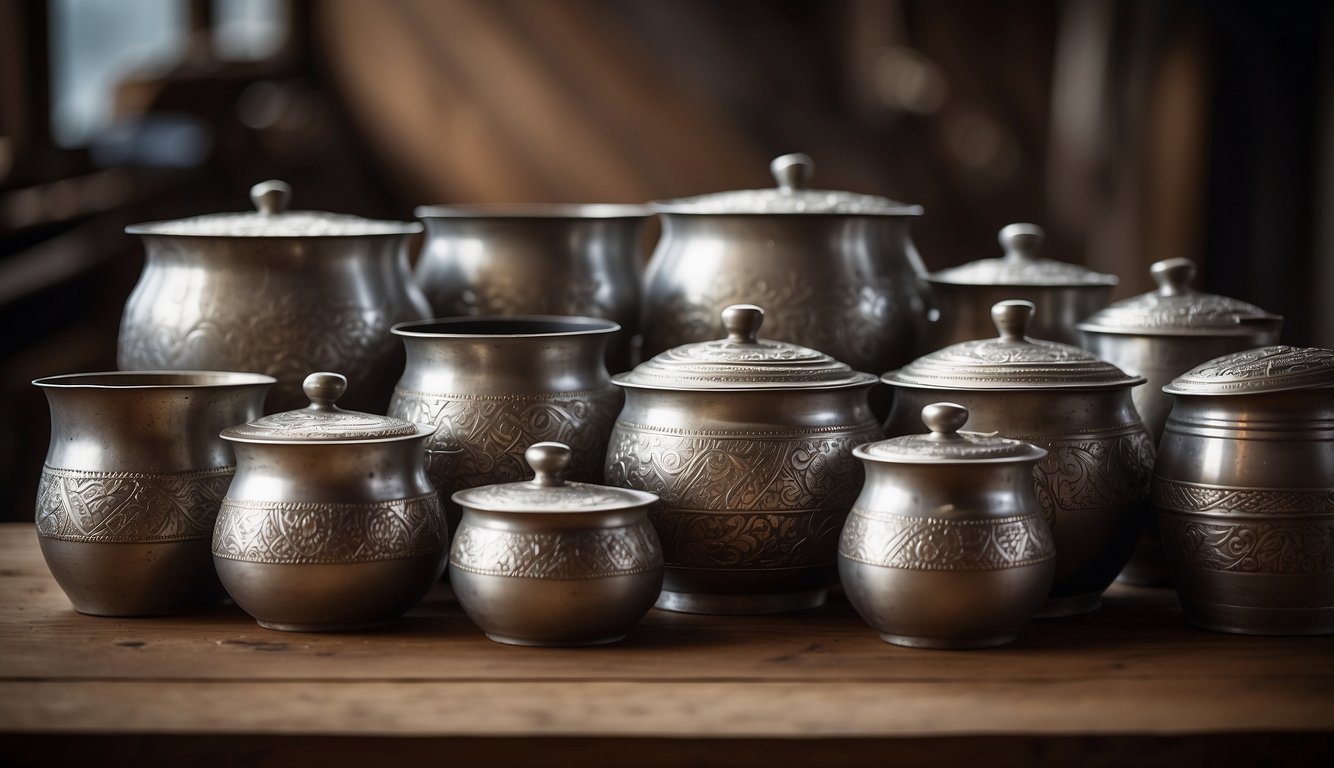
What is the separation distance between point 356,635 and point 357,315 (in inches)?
16.5

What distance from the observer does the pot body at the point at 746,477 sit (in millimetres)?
1491

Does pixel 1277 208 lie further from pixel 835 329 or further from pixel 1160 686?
pixel 1160 686

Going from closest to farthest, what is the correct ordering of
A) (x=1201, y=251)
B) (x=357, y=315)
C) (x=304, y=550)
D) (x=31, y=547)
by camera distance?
(x=304, y=550)
(x=357, y=315)
(x=31, y=547)
(x=1201, y=251)

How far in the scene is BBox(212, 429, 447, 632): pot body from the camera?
1413 millimetres

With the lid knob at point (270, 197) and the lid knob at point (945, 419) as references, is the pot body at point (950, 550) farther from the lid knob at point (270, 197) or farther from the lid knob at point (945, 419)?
the lid knob at point (270, 197)

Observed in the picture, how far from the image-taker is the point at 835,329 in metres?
1.74

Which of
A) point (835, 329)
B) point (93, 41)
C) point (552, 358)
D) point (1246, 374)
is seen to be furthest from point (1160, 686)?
point (93, 41)

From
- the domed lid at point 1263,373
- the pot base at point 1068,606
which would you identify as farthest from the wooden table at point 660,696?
the domed lid at point 1263,373

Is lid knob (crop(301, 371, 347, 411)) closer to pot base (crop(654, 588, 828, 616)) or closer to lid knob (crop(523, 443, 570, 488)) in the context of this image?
lid knob (crop(523, 443, 570, 488))

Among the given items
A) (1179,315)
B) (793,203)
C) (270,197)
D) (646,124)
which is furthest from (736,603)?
(646,124)

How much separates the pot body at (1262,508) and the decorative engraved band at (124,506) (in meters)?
1.00

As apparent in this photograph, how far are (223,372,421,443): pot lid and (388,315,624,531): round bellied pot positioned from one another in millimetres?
84

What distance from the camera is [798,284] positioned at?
1.73 m

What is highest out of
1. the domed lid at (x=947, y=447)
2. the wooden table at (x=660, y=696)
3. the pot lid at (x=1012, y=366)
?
the pot lid at (x=1012, y=366)
